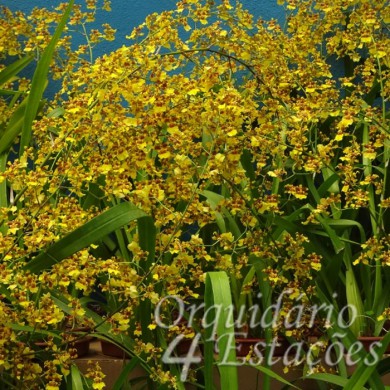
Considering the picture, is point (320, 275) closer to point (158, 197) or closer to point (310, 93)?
point (310, 93)

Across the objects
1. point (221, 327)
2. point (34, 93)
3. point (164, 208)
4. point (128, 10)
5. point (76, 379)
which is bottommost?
point (76, 379)

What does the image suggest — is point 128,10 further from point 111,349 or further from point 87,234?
point 87,234

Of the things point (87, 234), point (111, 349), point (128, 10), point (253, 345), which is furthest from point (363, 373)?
point (128, 10)

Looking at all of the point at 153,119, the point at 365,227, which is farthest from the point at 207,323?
the point at 365,227

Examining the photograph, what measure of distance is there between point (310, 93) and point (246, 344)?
0.87 metres

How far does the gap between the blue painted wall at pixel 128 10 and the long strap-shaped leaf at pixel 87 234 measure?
1.83m

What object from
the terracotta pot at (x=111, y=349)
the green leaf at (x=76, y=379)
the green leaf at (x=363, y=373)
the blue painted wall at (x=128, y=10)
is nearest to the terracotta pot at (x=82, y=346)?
the terracotta pot at (x=111, y=349)

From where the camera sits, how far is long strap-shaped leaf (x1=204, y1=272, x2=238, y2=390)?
2094 mm

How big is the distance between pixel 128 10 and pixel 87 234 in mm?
1975

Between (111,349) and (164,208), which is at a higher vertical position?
(164,208)

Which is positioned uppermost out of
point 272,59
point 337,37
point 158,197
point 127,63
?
point 337,37

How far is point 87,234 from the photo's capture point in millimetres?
2125

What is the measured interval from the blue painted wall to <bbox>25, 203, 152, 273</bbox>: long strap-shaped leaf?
1831 mm

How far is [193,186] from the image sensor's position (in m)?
2.25
